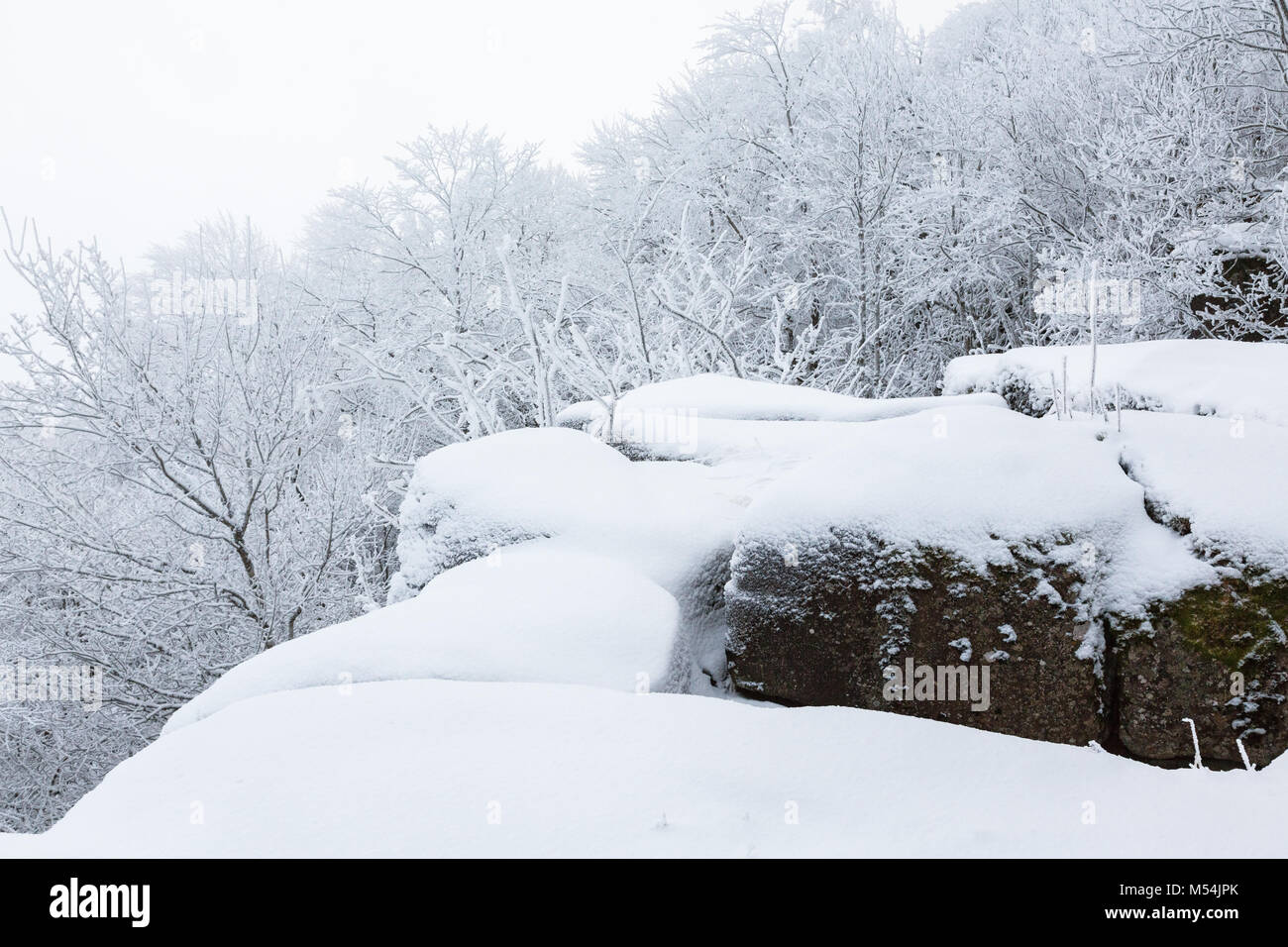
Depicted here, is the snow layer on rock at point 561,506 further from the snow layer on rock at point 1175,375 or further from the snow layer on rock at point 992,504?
the snow layer on rock at point 1175,375

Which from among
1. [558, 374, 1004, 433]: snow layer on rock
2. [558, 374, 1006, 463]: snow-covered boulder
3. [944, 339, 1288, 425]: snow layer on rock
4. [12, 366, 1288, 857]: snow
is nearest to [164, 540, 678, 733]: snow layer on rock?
[12, 366, 1288, 857]: snow

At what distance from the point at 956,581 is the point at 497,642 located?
4.75 feet

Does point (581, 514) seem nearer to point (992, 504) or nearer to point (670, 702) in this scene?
point (670, 702)

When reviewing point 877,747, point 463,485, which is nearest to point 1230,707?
point 877,747

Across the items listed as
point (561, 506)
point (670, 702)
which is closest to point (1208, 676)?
point (670, 702)

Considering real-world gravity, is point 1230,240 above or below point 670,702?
above

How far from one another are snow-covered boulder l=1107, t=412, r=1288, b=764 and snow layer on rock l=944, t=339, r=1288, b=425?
1156 mm

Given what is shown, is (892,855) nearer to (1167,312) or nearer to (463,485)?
(463,485)

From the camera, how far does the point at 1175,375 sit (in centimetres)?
398

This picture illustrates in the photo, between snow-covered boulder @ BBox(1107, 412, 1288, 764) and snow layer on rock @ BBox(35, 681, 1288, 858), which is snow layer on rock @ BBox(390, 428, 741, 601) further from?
snow-covered boulder @ BBox(1107, 412, 1288, 764)

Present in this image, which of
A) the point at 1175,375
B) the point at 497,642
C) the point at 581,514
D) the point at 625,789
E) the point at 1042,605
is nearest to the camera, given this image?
the point at 625,789
